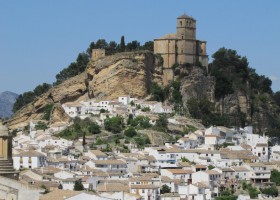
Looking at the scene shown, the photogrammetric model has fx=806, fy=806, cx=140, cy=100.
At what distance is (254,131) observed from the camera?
7112 cm

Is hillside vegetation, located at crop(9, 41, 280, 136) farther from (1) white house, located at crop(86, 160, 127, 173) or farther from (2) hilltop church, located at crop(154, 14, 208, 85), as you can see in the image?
(1) white house, located at crop(86, 160, 127, 173)

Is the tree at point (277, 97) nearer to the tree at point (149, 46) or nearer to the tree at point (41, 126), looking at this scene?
the tree at point (149, 46)

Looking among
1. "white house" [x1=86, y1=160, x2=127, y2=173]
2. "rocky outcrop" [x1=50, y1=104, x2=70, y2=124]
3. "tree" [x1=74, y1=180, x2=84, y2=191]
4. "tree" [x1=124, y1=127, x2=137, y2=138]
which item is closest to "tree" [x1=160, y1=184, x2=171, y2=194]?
"white house" [x1=86, y1=160, x2=127, y2=173]

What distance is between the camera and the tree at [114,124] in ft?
198

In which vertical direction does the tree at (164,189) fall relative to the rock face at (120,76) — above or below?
below

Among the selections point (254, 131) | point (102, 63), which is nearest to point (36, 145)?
point (102, 63)

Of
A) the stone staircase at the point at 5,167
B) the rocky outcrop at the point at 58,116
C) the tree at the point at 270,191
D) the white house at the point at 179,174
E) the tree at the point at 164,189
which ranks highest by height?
the rocky outcrop at the point at 58,116

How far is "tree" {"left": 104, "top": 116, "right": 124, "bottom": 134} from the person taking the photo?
198 feet

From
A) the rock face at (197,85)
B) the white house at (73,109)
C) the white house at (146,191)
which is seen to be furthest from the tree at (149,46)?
the white house at (146,191)

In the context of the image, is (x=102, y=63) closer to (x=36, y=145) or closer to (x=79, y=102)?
(x=79, y=102)

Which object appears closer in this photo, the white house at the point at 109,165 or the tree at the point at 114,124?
the white house at the point at 109,165

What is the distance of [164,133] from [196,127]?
171 inches

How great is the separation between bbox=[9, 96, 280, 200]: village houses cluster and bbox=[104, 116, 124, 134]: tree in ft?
5.99

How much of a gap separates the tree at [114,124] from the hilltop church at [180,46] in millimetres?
8969
